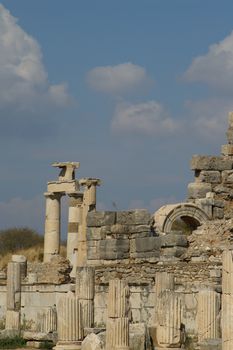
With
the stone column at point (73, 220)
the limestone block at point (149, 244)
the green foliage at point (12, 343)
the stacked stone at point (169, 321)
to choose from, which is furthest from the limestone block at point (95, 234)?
the stacked stone at point (169, 321)

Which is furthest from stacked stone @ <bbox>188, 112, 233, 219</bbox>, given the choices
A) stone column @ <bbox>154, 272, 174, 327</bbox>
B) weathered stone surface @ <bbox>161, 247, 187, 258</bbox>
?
stone column @ <bbox>154, 272, 174, 327</bbox>

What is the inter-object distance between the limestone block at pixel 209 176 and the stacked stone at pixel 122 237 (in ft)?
7.45

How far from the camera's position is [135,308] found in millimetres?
27969

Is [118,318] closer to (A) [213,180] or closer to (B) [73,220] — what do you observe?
(A) [213,180]

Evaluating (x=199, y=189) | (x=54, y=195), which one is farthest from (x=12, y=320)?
(x=54, y=195)

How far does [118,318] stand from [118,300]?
474 mm

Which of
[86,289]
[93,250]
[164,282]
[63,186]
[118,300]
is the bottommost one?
[118,300]

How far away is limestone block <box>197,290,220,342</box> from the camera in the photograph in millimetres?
22797

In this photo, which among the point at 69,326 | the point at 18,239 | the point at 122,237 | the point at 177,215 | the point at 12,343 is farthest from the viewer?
the point at 18,239

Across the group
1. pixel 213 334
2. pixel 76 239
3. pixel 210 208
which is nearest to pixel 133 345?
pixel 213 334

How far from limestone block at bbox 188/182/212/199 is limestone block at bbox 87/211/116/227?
2490mm

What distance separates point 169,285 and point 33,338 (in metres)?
3.32

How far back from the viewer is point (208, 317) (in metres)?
22.8

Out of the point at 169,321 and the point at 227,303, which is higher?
the point at 227,303
